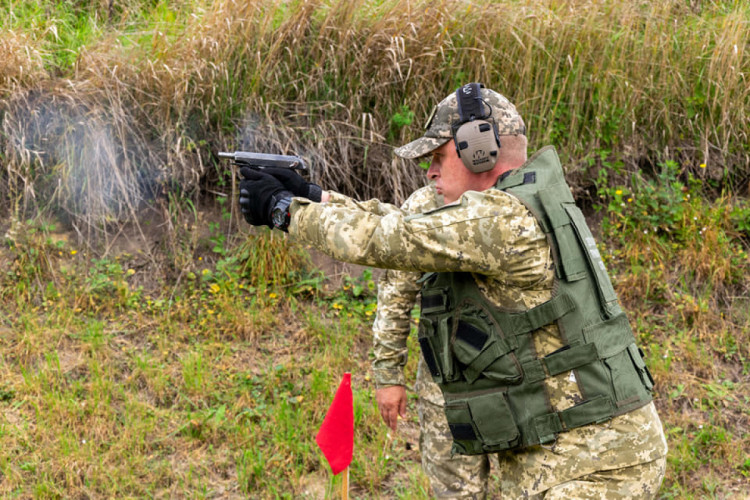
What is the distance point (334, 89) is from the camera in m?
5.57

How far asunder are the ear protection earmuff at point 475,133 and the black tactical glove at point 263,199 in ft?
2.12

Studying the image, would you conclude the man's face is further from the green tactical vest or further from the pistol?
the pistol

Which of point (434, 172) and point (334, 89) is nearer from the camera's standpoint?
point (434, 172)

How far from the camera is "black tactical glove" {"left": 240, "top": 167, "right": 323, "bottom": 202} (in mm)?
2613

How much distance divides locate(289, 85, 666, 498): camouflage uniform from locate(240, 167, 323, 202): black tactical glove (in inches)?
3.9

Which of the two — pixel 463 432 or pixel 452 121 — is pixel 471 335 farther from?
pixel 452 121

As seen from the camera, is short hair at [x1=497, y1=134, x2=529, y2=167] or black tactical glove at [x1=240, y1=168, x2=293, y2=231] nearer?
black tactical glove at [x1=240, y1=168, x2=293, y2=231]

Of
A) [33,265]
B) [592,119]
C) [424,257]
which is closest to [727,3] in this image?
[592,119]

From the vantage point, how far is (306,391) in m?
4.52

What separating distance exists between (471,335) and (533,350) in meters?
0.22

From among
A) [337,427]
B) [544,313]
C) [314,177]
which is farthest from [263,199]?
[314,177]

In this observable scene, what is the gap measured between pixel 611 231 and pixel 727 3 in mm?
2752

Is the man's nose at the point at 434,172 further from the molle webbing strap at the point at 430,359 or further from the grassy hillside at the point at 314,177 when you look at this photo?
the grassy hillside at the point at 314,177

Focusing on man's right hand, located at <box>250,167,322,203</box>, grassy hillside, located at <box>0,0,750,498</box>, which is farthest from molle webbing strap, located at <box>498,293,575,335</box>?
grassy hillside, located at <box>0,0,750,498</box>
